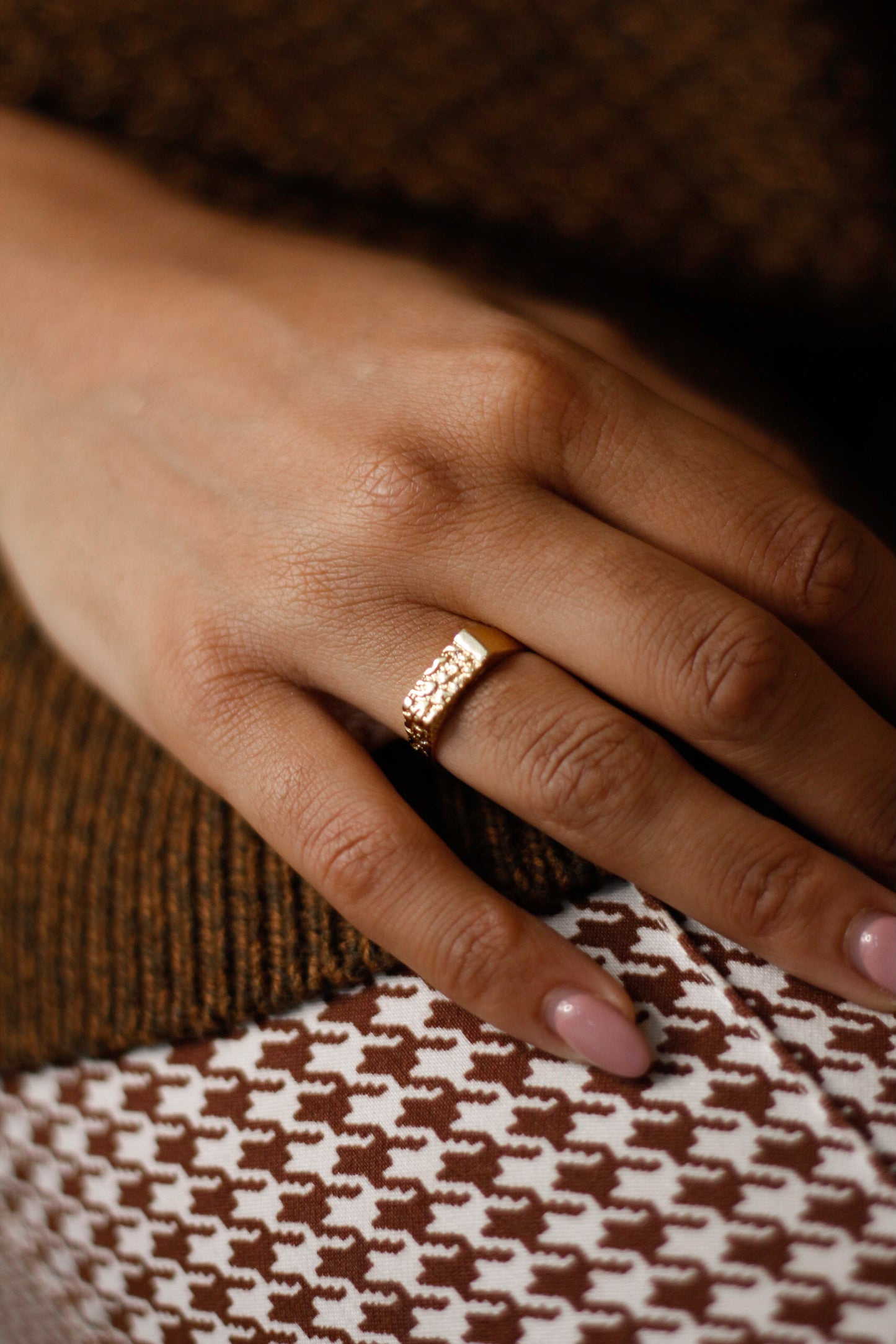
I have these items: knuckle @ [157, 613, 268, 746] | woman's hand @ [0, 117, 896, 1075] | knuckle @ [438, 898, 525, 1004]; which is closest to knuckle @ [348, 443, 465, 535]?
woman's hand @ [0, 117, 896, 1075]

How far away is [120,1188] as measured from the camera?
58cm

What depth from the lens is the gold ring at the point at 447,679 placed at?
0.53 metres

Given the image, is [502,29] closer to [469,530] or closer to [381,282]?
[381,282]

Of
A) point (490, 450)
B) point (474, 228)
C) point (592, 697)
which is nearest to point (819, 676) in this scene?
point (592, 697)

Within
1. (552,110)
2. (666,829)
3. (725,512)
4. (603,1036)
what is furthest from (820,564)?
(552,110)

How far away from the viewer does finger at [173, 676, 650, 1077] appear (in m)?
0.49

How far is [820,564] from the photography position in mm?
537

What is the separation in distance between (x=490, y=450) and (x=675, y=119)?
1.12 feet

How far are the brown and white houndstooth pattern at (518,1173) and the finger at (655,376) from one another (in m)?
0.33

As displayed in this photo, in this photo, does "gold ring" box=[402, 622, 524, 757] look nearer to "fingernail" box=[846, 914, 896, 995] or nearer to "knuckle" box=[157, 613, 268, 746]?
"knuckle" box=[157, 613, 268, 746]

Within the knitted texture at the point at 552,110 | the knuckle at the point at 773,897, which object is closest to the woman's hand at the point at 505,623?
the knuckle at the point at 773,897

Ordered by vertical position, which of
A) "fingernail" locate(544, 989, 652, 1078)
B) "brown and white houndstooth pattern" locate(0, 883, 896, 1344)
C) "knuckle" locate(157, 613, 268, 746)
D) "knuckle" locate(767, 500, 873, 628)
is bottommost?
"brown and white houndstooth pattern" locate(0, 883, 896, 1344)

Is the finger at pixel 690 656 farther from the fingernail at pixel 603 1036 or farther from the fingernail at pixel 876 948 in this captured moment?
the fingernail at pixel 603 1036

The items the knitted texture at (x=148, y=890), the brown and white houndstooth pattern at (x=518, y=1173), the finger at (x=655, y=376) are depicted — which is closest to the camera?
the brown and white houndstooth pattern at (x=518, y=1173)
